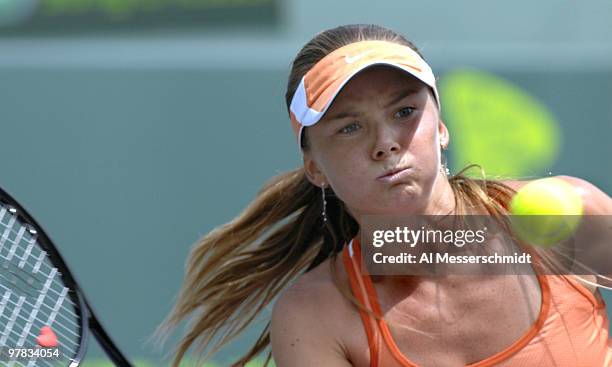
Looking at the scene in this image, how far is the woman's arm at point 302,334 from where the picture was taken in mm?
2355

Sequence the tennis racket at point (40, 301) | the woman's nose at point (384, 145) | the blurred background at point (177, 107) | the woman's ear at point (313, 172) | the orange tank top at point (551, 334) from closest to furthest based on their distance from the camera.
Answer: the woman's nose at point (384, 145)
the orange tank top at point (551, 334)
the woman's ear at point (313, 172)
the tennis racket at point (40, 301)
the blurred background at point (177, 107)

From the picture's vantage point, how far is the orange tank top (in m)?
2.30

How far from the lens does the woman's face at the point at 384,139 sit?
2211 mm

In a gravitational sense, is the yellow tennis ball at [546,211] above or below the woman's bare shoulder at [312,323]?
above

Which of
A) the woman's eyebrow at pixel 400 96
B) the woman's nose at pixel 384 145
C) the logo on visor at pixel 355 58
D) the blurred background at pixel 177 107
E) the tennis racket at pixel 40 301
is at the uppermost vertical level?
the logo on visor at pixel 355 58

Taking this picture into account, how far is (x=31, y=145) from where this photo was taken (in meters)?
4.95

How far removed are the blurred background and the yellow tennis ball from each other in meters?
2.52

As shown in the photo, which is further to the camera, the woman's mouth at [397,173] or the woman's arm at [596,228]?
the woman's arm at [596,228]

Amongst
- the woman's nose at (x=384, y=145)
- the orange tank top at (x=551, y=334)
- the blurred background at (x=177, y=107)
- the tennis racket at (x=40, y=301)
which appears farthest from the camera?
the blurred background at (x=177, y=107)

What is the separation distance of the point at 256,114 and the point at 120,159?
562mm

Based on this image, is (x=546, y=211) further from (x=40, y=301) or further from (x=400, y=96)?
(x=40, y=301)

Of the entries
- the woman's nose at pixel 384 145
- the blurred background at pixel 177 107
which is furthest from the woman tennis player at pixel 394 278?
the blurred background at pixel 177 107

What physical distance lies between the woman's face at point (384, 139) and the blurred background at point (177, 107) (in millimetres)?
2669

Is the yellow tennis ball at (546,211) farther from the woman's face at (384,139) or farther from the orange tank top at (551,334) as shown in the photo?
the woman's face at (384,139)
